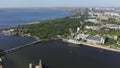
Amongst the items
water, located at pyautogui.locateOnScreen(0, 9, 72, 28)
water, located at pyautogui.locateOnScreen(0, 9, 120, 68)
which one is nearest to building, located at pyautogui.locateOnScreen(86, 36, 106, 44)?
water, located at pyautogui.locateOnScreen(0, 9, 120, 68)

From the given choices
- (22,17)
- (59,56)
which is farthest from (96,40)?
(22,17)

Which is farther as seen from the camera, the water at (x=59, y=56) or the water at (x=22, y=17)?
the water at (x=22, y=17)

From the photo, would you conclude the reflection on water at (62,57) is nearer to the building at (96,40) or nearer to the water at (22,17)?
the building at (96,40)

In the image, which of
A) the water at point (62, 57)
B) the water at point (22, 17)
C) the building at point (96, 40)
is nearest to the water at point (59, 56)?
the water at point (62, 57)

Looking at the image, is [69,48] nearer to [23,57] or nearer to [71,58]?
[71,58]

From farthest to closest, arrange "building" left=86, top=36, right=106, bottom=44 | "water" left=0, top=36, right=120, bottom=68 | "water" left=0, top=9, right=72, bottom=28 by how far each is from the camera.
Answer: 1. "water" left=0, top=9, right=72, bottom=28
2. "building" left=86, top=36, right=106, bottom=44
3. "water" left=0, top=36, right=120, bottom=68

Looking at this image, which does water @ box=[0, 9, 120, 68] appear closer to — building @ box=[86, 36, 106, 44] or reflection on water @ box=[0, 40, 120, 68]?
reflection on water @ box=[0, 40, 120, 68]

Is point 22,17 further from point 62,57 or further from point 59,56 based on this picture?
point 62,57

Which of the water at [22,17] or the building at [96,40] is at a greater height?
the building at [96,40]
